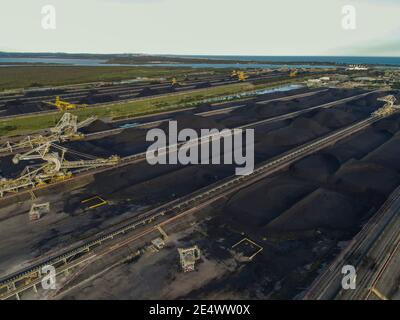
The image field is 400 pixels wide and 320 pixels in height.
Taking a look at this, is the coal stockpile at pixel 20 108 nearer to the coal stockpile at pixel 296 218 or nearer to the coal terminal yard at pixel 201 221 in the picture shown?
the coal terminal yard at pixel 201 221

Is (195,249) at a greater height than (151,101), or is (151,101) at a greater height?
(151,101)

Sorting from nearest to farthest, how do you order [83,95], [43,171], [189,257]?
[189,257] < [43,171] < [83,95]

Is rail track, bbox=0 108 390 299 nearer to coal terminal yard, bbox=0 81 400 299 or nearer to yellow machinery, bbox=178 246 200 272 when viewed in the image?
coal terminal yard, bbox=0 81 400 299

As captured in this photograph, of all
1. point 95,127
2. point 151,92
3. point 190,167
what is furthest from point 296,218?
point 151,92

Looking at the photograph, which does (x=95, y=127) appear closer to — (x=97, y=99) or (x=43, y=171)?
(x=43, y=171)

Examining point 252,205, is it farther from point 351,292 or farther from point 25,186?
point 25,186

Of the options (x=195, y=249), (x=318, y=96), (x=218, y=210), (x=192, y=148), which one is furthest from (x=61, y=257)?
(x=318, y=96)
